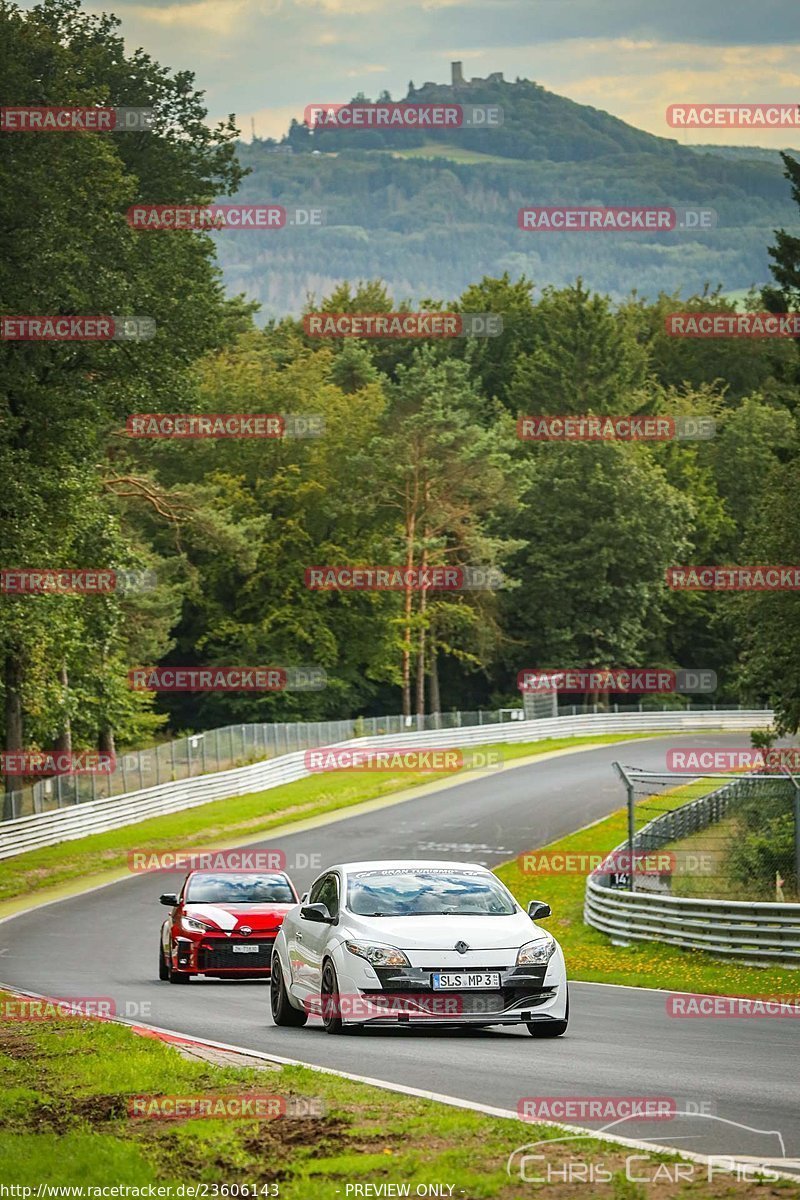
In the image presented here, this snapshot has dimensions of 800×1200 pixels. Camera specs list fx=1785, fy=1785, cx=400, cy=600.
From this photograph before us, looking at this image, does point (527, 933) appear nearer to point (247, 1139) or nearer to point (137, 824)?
point (247, 1139)

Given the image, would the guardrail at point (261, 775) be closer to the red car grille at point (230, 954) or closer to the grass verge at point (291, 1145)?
the red car grille at point (230, 954)

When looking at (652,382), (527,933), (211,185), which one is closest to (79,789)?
(211,185)

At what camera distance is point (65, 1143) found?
8875mm

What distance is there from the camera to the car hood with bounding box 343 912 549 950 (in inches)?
550

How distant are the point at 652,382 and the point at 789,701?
7230cm

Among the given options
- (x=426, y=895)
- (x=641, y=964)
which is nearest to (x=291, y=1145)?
(x=426, y=895)

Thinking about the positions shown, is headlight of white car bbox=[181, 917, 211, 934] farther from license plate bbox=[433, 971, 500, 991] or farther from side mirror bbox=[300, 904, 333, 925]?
license plate bbox=[433, 971, 500, 991]

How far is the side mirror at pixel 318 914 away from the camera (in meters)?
14.8

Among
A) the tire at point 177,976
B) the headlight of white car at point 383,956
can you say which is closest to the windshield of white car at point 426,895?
the headlight of white car at point 383,956

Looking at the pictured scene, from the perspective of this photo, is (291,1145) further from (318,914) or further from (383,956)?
(318,914)

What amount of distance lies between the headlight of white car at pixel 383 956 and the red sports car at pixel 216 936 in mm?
7461

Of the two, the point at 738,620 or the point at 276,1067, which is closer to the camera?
the point at 276,1067

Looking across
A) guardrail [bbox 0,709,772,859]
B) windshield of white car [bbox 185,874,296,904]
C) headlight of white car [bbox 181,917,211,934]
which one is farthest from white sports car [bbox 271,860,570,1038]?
guardrail [bbox 0,709,772,859]

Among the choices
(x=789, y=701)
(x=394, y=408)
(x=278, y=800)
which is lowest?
(x=278, y=800)
